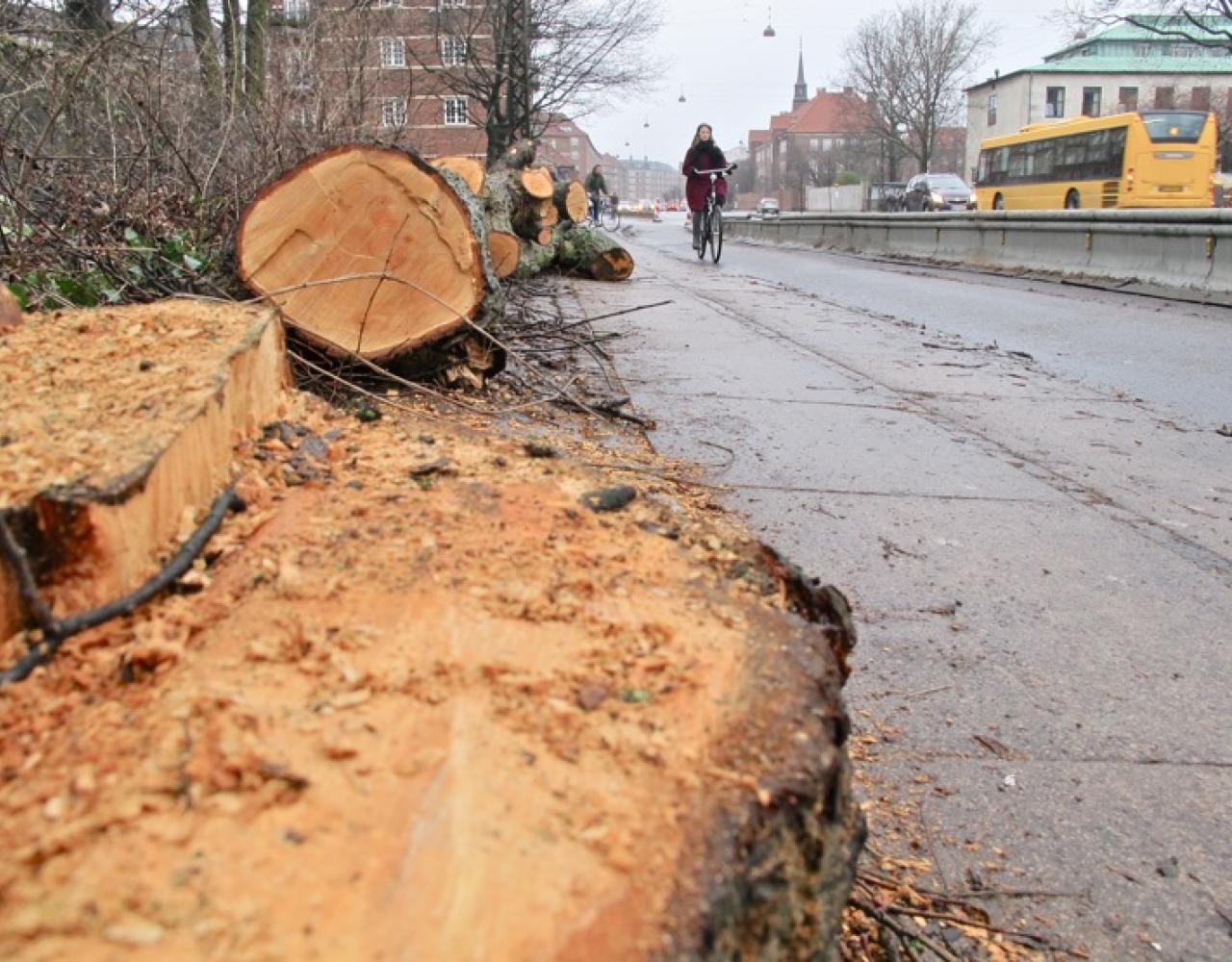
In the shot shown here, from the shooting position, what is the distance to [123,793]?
1238 millimetres

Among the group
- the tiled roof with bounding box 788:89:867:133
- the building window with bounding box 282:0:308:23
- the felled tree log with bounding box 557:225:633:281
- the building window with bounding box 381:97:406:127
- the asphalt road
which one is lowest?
the asphalt road

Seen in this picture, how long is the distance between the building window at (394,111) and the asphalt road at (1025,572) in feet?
23.9

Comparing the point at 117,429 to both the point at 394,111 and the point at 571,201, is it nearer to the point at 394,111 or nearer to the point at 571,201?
the point at 571,201

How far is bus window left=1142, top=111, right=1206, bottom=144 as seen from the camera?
89.6 ft

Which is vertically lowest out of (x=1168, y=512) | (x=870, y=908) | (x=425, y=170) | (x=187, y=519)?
(x=870, y=908)

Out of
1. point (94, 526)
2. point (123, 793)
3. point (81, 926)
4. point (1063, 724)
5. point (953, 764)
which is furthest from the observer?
point (1063, 724)

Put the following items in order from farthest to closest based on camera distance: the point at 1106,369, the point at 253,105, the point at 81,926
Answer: the point at 253,105, the point at 1106,369, the point at 81,926

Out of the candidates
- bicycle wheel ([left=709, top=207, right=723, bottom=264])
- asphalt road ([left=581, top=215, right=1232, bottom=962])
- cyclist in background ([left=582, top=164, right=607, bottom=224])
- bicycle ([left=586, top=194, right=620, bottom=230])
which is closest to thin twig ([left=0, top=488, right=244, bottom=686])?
asphalt road ([left=581, top=215, right=1232, bottom=962])

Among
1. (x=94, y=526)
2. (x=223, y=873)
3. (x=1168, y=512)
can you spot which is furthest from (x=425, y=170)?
(x=223, y=873)

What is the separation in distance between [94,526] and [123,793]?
0.58m

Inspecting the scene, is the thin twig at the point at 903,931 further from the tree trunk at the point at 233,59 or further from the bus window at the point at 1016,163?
the bus window at the point at 1016,163

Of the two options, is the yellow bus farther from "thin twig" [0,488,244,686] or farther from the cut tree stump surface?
"thin twig" [0,488,244,686]

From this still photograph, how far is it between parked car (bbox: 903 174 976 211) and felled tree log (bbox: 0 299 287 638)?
4043 centimetres

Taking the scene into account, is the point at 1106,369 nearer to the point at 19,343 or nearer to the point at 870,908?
the point at 870,908
